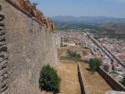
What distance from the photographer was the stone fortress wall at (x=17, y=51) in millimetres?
9453

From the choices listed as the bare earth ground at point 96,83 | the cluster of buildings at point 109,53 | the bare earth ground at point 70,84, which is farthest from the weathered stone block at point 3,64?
the cluster of buildings at point 109,53

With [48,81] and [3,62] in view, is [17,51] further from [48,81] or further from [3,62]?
[48,81]

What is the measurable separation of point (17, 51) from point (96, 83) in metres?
12.6

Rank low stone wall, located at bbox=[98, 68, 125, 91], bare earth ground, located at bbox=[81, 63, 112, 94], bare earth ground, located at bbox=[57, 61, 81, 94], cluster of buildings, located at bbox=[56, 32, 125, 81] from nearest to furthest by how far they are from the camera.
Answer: bare earth ground, located at bbox=[57, 61, 81, 94], bare earth ground, located at bbox=[81, 63, 112, 94], low stone wall, located at bbox=[98, 68, 125, 91], cluster of buildings, located at bbox=[56, 32, 125, 81]

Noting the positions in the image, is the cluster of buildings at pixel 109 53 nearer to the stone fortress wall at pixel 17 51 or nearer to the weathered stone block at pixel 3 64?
the stone fortress wall at pixel 17 51

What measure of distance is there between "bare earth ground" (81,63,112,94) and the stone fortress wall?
5983 millimetres

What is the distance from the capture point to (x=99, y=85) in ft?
73.1

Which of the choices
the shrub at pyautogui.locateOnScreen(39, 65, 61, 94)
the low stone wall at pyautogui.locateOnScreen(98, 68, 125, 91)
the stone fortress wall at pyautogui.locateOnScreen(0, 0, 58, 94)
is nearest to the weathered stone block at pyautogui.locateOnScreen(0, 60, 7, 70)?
the stone fortress wall at pyautogui.locateOnScreen(0, 0, 58, 94)

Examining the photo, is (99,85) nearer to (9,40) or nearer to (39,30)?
(39,30)

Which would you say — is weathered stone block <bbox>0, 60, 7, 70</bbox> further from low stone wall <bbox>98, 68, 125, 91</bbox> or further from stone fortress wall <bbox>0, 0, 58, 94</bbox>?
low stone wall <bbox>98, 68, 125, 91</bbox>

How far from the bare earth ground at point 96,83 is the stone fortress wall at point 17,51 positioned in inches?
236

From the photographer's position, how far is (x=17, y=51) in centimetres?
1117

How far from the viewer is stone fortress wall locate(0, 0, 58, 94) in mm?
9453

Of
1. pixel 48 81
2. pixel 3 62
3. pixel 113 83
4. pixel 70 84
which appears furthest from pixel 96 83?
pixel 3 62
